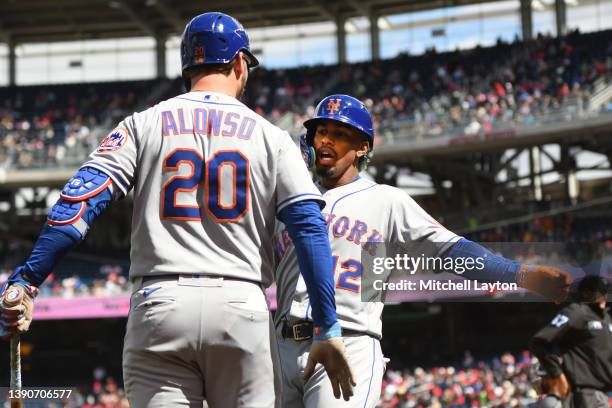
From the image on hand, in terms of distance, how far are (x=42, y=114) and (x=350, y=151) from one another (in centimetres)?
2774

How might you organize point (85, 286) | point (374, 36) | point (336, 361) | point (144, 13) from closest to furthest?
point (336, 361), point (85, 286), point (374, 36), point (144, 13)

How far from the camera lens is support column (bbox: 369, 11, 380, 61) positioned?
32281 millimetres

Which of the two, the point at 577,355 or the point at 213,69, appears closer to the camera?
A: the point at 213,69

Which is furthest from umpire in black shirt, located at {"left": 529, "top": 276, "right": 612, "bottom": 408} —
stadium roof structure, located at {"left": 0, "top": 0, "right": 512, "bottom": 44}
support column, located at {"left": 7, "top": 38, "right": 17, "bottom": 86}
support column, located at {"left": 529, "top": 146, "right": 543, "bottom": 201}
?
support column, located at {"left": 7, "top": 38, "right": 17, "bottom": 86}

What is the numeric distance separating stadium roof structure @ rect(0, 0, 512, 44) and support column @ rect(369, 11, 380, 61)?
0.16m

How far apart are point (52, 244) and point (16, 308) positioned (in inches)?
8.7

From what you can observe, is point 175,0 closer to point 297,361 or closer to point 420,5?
point 420,5

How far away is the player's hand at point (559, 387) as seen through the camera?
6.39m

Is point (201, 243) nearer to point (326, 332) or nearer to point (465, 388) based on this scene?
point (326, 332)

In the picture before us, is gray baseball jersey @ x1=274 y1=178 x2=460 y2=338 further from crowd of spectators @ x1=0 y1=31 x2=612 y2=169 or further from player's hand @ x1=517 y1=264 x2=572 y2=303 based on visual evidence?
crowd of spectators @ x1=0 y1=31 x2=612 y2=169

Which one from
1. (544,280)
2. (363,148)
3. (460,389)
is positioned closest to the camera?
(544,280)

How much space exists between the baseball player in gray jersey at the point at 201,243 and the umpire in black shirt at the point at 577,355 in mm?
3640

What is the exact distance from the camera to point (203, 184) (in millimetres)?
3068

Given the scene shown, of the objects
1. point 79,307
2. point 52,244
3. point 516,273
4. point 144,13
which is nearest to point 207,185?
point 52,244
